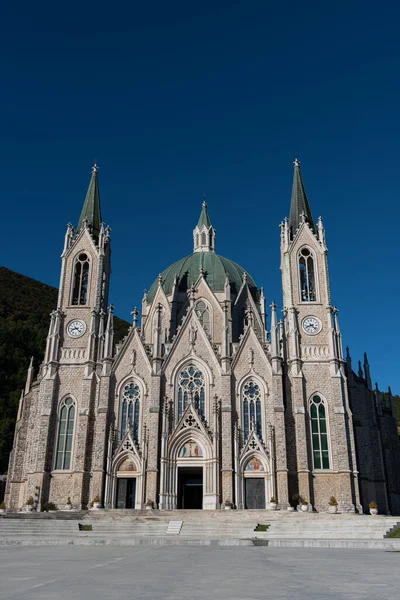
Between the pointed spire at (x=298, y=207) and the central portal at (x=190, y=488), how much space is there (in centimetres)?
2343

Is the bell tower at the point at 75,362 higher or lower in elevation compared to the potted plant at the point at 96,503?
higher

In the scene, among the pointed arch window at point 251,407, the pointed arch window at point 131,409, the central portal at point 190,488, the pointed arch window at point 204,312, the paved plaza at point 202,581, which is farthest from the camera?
the pointed arch window at point 204,312

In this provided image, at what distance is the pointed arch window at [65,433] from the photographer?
4047cm

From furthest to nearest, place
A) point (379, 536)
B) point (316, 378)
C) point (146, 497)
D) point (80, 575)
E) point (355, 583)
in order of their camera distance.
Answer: point (316, 378), point (146, 497), point (379, 536), point (80, 575), point (355, 583)

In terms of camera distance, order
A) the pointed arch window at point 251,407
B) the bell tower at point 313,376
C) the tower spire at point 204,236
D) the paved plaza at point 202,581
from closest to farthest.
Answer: the paved plaza at point 202,581 → the bell tower at point 313,376 → the pointed arch window at point 251,407 → the tower spire at point 204,236

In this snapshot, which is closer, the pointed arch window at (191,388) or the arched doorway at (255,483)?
the arched doorway at (255,483)

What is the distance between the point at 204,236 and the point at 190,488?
30.1 m

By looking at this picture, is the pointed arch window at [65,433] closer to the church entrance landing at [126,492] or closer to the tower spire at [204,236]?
the church entrance landing at [126,492]

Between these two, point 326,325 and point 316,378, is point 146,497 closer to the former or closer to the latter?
point 316,378

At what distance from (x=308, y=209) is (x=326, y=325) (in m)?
12.9

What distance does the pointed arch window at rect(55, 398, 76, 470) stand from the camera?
40469 mm

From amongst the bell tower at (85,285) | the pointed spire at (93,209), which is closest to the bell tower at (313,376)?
the bell tower at (85,285)

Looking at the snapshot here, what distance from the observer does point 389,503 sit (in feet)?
144

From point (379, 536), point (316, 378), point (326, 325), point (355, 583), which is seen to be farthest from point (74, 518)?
point (355, 583)
